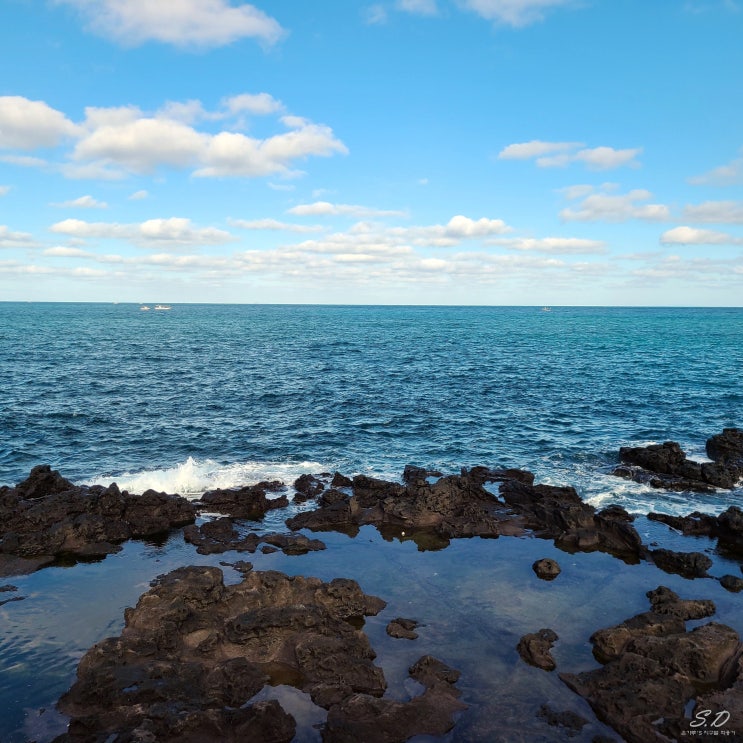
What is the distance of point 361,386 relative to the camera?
6788 centimetres

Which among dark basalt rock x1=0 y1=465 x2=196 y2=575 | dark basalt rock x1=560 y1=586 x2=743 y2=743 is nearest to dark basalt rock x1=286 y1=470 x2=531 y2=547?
dark basalt rock x1=0 y1=465 x2=196 y2=575

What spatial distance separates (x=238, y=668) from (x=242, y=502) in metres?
14.1

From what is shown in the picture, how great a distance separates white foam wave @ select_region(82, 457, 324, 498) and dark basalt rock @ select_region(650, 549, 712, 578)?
810 inches

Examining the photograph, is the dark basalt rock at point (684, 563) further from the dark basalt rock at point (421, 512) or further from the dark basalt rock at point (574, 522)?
the dark basalt rock at point (421, 512)

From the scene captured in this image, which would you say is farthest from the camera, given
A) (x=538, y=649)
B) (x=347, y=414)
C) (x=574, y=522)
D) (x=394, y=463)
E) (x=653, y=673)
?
(x=347, y=414)

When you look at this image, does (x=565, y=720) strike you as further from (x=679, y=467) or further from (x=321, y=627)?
(x=679, y=467)

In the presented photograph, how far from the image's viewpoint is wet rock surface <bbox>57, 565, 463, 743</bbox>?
14.1 meters

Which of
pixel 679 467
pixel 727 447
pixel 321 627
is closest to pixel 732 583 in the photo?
pixel 679 467

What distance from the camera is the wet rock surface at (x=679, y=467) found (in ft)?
111

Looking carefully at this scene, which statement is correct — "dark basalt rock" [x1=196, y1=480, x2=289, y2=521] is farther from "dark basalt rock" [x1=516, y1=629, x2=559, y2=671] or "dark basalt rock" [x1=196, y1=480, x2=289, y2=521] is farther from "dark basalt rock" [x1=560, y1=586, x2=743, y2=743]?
"dark basalt rock" [x1=560, y1=586, x2=743, y2=743]

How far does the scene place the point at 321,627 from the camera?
18422 mm

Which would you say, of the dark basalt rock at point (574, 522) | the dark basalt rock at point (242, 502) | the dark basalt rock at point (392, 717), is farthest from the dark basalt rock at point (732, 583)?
the dark basalt rock at point (242, 502)

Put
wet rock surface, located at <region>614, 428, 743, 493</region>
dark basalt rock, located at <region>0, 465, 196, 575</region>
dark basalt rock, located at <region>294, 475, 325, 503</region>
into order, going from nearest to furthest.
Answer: dark basalt rock, located at <region>0, 465, 196, 575</region>, dark basalt rock, located at <region>294, 475, 325, 503</region>, wet rock surface, located at <region>614, 428, 743, 493</region>

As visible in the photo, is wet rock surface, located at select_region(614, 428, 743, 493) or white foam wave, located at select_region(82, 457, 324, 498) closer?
white foam wave, located at select_region(82, 457, 324, 498)
